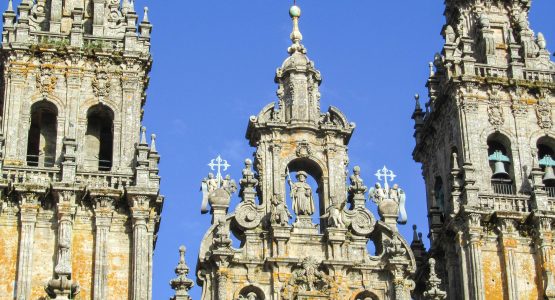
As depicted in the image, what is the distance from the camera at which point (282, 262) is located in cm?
4125

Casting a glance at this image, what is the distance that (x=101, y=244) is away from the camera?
40375mm

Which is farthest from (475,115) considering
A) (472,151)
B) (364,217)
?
(364,217)

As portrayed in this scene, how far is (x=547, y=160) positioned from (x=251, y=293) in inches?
378

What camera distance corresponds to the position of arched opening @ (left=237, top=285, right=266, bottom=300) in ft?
134

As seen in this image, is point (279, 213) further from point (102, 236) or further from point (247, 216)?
point (102, 236)

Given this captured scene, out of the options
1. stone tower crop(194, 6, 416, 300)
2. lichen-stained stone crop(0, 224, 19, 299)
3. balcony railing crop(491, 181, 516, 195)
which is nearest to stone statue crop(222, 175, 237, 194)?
stone tower crop(194, 6, 416, 300)

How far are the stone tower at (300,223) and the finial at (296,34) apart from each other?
103 cm

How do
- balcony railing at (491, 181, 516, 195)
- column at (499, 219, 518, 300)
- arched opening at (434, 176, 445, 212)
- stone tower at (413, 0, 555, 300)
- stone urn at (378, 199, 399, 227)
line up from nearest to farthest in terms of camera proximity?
column at (499, 219, 518, 300), stone tower at (413, 0, 555, 300), stone urn at (378, 199, 399, 227), balcony railing at (491, 181, 516, 195), arched opening at (434, 176, 445, 212)

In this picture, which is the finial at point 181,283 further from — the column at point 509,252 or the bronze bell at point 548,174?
the bronze bell at point 548,174

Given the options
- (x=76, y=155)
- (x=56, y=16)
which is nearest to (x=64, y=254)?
(x=76, y=155)

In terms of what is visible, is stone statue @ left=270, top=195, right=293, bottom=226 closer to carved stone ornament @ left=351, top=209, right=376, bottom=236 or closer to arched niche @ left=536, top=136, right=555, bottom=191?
carved stone ornament @ left=351, top=209, right=376, bottom=236

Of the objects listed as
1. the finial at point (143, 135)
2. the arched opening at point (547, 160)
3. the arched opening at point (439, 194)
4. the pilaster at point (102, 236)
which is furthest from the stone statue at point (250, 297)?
the arched opening at point (547, 160)

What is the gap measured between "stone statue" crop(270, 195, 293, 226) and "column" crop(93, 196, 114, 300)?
3.98 m

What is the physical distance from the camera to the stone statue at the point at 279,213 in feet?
137
